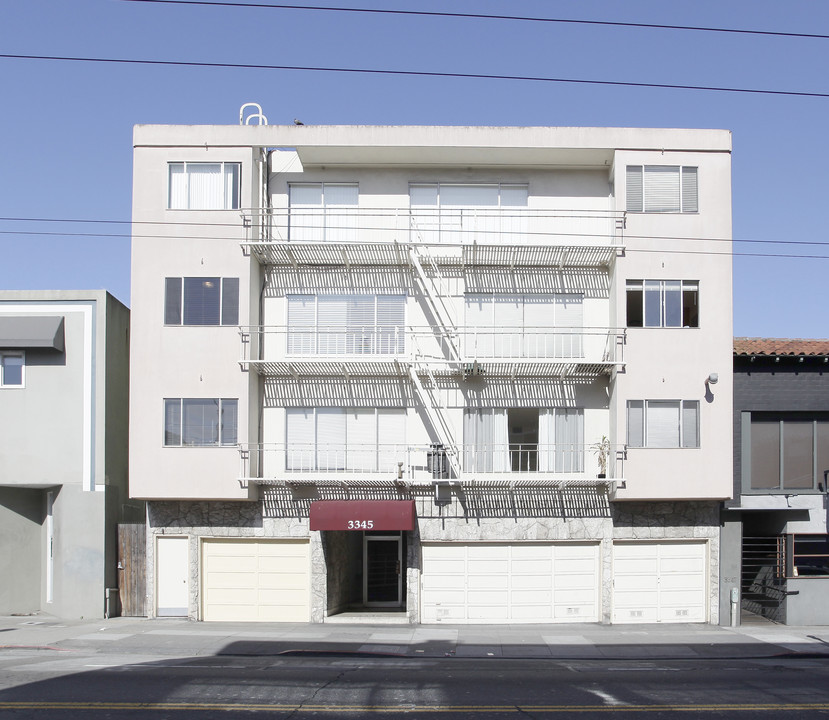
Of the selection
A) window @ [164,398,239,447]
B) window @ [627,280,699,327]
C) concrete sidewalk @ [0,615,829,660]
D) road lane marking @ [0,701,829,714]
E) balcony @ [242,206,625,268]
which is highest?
balcony @ [242,206,625,268]

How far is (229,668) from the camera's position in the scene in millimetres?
15625

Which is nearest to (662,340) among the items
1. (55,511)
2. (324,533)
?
(324,533)

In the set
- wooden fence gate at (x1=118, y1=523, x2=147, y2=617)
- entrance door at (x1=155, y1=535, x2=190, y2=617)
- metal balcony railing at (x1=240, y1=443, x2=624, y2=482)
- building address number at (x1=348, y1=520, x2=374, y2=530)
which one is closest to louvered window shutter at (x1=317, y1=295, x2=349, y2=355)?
metal balcony railing at (x1=240, y1=443, x2=624, y2=482)

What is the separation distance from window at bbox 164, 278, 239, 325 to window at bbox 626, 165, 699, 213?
33.1ft

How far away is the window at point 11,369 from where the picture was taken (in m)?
22.0

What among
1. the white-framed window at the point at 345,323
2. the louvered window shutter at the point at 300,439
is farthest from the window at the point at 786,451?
the louvered window shutter at the point at 300,439

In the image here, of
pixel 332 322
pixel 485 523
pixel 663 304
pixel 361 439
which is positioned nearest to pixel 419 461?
pixel 361 439

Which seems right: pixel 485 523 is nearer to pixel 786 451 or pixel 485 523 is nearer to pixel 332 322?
pixel 332 322

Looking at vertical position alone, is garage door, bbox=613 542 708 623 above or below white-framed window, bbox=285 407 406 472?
below

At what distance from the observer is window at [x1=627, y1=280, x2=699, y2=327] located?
21484 mm

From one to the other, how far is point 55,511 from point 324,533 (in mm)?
6845

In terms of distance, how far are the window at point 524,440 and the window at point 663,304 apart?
2.89 metres

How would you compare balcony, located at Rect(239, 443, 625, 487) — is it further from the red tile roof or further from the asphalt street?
the red tile roof

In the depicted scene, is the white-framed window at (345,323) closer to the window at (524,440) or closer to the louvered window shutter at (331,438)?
the louvered window shutter at (331,438)
